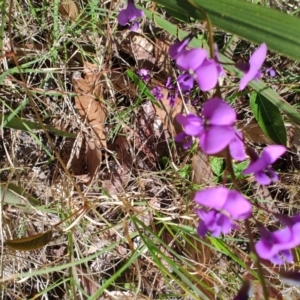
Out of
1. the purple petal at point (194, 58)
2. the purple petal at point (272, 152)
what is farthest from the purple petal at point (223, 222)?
the purple petal at point (194, 58)

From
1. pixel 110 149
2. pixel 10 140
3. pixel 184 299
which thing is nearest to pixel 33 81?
pixel 10 140

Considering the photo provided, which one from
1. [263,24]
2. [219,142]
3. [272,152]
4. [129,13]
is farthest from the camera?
[129,13]

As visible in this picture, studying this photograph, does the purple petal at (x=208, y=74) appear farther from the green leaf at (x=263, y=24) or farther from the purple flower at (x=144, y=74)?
the purple flower at (x=144, y=74)

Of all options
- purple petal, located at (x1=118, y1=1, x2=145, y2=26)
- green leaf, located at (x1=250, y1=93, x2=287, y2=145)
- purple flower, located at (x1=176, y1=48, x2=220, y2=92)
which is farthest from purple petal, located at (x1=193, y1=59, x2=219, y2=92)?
green leaf, located at (x1=250, y1=93, x2=287, y2=145)

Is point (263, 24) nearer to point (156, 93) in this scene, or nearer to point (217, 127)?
point (217, 127)

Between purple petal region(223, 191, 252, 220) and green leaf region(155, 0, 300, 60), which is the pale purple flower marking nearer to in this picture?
purple petal region(223, 191, 252, 220)

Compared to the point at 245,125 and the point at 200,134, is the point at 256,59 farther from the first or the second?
the point at 245,125

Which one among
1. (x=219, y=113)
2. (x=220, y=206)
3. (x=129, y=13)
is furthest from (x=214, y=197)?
(x=129, y=13)
